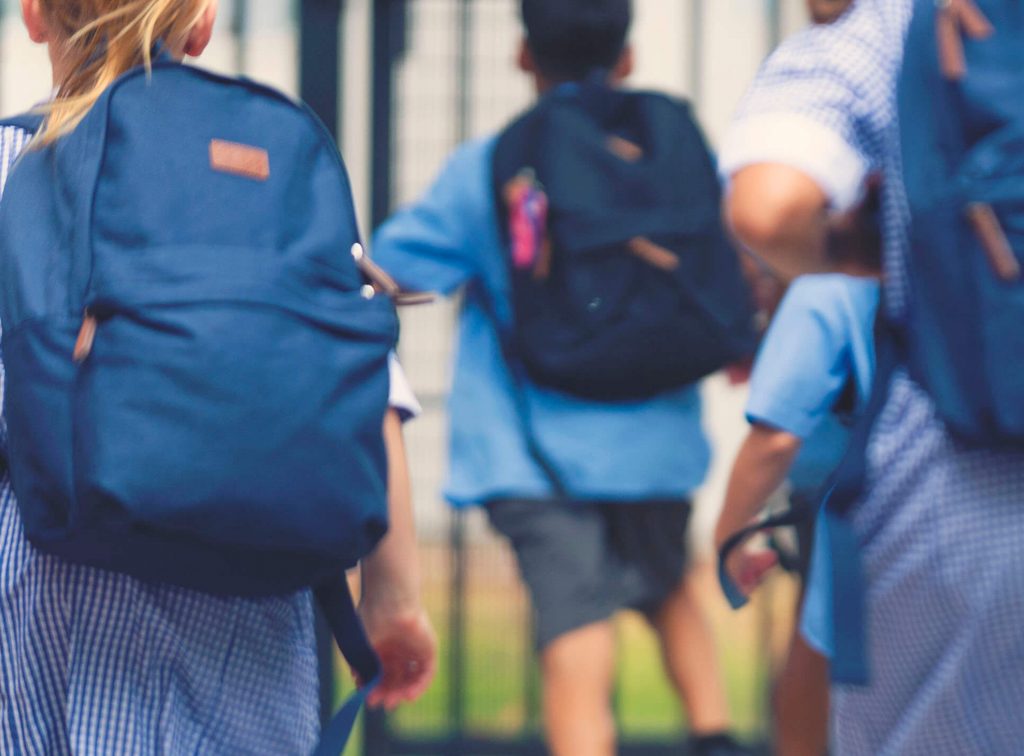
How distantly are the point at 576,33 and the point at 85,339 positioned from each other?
1895 millimetres

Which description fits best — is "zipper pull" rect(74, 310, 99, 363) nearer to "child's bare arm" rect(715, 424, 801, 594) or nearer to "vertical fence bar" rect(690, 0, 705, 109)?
"child's bare arm" rect(715, 424, 801, 594)

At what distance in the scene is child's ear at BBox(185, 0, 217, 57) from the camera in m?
1.70

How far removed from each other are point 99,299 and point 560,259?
1.53 meters

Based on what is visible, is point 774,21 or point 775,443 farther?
point 774,21

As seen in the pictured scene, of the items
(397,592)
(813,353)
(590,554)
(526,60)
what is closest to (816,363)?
(813,353)

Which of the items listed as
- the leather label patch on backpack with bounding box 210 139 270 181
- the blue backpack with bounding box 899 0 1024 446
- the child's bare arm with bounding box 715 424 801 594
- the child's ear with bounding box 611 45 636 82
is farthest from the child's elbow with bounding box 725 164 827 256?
the child's ear with bounding box 611 45 636 82

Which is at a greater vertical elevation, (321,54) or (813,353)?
(813,353)

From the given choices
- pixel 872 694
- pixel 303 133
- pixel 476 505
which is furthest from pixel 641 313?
pixel 303 133

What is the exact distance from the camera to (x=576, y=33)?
3168mm

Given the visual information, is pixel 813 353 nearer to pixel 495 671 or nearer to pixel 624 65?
pixel 624 65

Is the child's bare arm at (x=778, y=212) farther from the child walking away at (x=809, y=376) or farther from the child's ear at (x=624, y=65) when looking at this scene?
the child's ear at (x=624, y=65)

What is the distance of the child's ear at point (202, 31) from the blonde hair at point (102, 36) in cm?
3

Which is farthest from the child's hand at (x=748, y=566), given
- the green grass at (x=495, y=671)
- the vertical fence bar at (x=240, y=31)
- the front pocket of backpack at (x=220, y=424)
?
the vertical fence bar at (x=240, y=31)

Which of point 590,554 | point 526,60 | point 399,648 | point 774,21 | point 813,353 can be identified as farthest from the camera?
point 774,21
